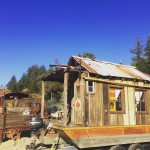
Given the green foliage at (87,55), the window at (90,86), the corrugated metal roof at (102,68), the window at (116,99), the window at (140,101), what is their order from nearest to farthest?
1. the window at (90,86)
2. the corrugated metal roof at (102,68)
3. the window at (116,99)
4. the window at (140,101)
5. the green foliage at (87,55)

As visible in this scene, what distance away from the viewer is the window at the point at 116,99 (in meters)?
10.8

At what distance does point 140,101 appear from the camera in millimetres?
Result: 11930

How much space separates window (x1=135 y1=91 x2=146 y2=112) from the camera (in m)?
11.8

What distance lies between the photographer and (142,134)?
36.6 ft

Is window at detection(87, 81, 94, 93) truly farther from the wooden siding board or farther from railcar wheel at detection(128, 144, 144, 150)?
railcar wheel at detection(128, 144, 144, 150)

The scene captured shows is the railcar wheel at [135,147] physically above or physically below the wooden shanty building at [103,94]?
below

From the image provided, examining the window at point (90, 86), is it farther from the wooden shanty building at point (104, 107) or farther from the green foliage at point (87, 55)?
the green foliage at point (87, 55)

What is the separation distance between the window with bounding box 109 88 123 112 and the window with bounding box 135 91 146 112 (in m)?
1.15

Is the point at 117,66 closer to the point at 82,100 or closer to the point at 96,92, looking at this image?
the point at 96,92

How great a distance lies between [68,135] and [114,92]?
128 inches

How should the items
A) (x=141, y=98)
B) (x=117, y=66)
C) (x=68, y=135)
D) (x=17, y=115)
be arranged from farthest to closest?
(x=17, y=115)
(x=117, y=66)
(x=141, y=98)
(x=68, y=135)

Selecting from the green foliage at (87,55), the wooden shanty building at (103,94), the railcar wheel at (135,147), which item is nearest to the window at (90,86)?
the wooden shanty building at (103,94)

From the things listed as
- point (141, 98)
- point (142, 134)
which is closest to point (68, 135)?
point (142, 134)

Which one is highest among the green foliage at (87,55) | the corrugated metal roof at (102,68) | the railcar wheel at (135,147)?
the green foliage at (87,55)
